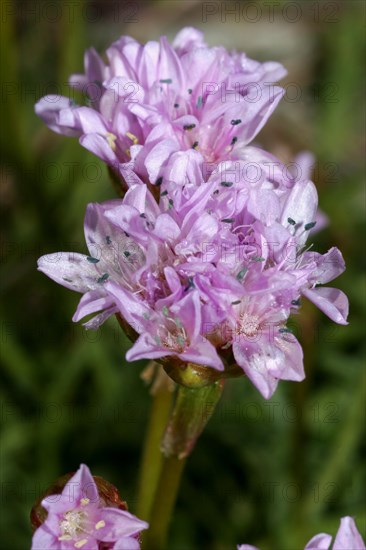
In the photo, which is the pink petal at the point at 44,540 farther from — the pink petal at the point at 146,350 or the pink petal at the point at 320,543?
the pink petal at the point at 320,543

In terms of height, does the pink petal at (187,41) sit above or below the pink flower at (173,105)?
above

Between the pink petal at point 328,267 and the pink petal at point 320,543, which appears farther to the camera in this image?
the pink petal at point 328,267

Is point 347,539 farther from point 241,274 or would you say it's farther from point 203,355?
point 241,274

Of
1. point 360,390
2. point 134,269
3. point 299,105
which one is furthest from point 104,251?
point 299,105

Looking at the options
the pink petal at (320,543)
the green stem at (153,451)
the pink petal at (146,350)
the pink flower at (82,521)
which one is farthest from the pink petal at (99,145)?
the pink petal at (320,543)

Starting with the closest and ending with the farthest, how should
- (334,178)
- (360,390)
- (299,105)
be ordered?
(360,390), (334,178), (299,105)

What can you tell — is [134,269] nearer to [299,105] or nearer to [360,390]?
[360,390]

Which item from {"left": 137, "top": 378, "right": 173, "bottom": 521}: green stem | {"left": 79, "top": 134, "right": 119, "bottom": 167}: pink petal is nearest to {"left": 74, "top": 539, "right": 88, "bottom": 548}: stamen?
{"left": 137, "top": 378, "right": 173, "bottom": 521}: green stem

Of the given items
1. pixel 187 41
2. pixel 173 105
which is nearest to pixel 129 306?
pixel 173 105
